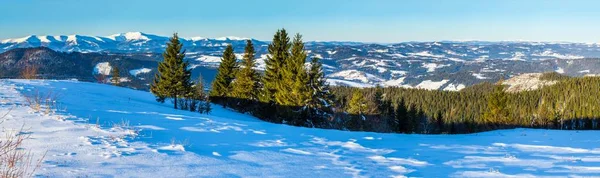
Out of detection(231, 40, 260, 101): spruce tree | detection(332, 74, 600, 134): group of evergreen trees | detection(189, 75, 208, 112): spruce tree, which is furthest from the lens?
detection(332, 74, 600, 134): group of evergreen trees

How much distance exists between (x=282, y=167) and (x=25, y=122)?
6.88 metres

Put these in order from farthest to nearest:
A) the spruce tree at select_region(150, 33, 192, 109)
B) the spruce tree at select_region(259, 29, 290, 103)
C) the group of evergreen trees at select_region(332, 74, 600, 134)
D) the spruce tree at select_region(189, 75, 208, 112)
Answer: the group of evergreen trees at select_region(332, 74, 600, 134) < the spruce tree at select_region(259, 29, 290, 103) < the spruce tree at select_region(150, 33, 192, 109) < the spruce tree at select_region(189, 75, 208, 112)

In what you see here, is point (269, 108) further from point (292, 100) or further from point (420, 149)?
point (420, 149)

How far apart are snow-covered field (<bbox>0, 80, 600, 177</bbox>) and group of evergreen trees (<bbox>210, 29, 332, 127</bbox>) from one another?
76.7 feet

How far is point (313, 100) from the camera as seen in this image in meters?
36.3

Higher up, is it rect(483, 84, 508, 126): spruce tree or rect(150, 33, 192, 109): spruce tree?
rect(150, 33, 192, 109): spruce tree

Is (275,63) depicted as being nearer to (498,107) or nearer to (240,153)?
(240,153)

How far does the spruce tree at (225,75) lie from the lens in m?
47.8

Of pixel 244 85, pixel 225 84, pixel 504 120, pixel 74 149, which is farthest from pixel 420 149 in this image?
pixel 504 120

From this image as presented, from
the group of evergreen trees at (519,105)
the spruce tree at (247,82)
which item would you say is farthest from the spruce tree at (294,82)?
the group of evergreen trees at (519,105)

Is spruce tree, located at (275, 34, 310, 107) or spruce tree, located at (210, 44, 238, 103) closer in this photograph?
spruce tree, located at (275, 34, 310, 107)

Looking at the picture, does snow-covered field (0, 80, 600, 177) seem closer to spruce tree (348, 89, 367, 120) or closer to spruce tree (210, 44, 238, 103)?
spruce tree (210, 44, 238, 103)

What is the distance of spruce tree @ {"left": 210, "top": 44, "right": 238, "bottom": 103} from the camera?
47844mm

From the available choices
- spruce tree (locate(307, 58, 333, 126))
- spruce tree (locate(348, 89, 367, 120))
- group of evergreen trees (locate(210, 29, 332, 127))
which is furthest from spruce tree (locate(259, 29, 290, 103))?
spruce tree (locate(348, 89, 367, 120))
